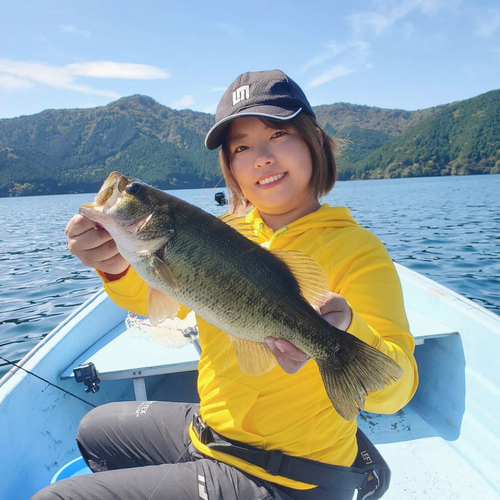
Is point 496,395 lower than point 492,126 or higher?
lower

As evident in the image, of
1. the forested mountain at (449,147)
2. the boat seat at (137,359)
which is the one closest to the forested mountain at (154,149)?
the forested mountain at (449,147)

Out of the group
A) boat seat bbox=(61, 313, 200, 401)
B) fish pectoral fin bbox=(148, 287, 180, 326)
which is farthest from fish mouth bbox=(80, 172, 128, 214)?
boat seat bbox=(61, 313, 200, 401)

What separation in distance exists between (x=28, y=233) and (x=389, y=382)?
27.0 metres

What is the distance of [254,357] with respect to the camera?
1959mm

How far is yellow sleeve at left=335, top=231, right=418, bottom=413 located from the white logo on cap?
4.13 ft

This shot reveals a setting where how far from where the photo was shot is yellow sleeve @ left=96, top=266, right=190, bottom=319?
2543mm

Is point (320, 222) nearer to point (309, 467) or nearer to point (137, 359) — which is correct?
point (309, 467)

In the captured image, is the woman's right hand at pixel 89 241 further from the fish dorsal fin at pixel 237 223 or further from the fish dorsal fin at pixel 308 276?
the fish dorsal fin at pixel 308 276

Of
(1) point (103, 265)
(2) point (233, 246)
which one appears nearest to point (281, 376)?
(2) point (233, 246)

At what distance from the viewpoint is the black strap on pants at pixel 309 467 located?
2049 millimetres

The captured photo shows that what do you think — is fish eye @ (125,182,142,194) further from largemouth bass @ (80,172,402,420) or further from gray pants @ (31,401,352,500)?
gray pants @ (31,401,352,500)

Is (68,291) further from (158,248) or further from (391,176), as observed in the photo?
(391,176)

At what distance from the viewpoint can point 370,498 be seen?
253cm

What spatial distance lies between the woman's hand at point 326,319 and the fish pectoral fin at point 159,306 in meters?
0.60
